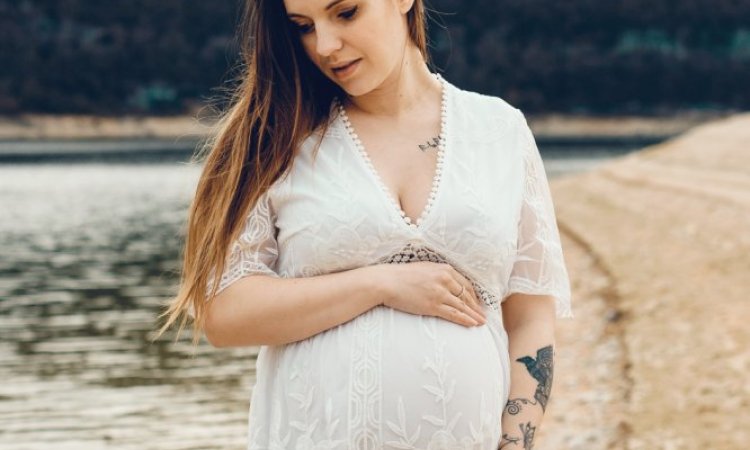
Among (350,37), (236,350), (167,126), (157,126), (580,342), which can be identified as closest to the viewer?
(350,37)

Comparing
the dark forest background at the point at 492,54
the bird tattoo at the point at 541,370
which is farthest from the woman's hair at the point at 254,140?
the dark forest background at the point at 492,54

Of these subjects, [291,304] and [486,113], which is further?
[486,113]

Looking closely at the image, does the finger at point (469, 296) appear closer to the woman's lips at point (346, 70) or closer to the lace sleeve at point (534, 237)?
the lace sleeve at point (534, 237)

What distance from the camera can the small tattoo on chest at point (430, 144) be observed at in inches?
101

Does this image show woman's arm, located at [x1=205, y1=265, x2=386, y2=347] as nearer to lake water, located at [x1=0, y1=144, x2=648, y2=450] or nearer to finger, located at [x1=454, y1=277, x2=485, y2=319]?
finger, located at [x1=454, y1=277, x2=485, y2=319]

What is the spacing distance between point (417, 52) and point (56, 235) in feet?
94.1

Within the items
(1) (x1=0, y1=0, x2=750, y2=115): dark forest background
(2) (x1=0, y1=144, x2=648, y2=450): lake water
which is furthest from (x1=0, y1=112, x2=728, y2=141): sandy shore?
(2) (x1=0, y1=144, x2=648, y2=450): lake water

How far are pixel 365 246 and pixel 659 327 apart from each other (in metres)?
8.46

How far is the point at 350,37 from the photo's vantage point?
2.50 metres

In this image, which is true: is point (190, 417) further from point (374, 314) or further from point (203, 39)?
point (203, 39)

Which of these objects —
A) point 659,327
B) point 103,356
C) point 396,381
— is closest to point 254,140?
point 396,381

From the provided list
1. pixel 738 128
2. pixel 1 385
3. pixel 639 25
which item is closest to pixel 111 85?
pixel 639 25

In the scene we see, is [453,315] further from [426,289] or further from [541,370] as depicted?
[541,370]

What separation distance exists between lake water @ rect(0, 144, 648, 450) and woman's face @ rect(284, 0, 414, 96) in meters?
0.76
